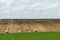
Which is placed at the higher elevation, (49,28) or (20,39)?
(20,39)

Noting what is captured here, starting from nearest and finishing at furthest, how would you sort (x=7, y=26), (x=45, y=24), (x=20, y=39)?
(x=20, y=39) < (x=7, y=26) < (x=45, y=24)

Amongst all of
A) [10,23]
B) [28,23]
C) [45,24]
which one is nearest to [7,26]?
[10,23]

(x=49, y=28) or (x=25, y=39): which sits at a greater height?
(x=25, y=39)

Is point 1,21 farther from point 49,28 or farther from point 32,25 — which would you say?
point 49,28

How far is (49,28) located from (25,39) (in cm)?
1797

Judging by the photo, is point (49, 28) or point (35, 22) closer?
point (49, 28)

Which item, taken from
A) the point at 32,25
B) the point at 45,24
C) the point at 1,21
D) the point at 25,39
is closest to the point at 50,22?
the point at 45,24

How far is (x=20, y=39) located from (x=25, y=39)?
62 cm

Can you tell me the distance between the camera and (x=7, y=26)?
130ft

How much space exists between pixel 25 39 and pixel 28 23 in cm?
1985

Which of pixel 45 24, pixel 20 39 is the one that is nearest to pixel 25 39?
pixel 20 39

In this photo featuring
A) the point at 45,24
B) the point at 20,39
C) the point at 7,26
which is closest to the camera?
the point at 20,39

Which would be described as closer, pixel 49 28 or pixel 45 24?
pixel 49 28

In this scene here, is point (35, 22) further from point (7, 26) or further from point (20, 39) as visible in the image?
point (20, 39)
